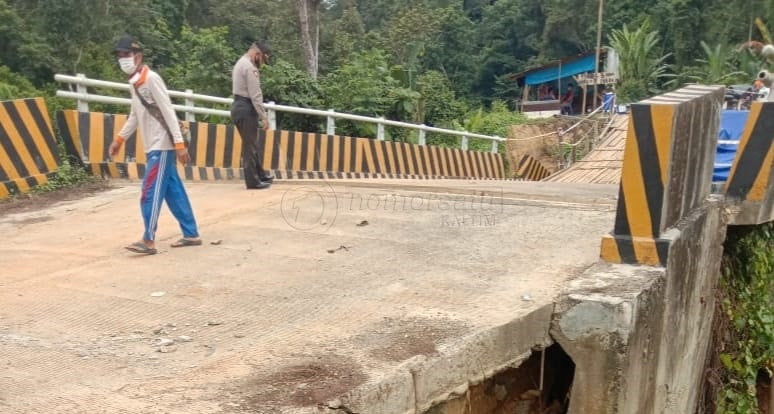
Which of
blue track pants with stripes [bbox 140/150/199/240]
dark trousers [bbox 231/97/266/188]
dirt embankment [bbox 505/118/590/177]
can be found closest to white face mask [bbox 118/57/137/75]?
blue track pants with stripes [bbox 140/150/199/240]

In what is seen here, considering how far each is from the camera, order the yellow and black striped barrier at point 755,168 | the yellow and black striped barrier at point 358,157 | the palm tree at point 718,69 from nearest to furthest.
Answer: the yellow and black striped barrier at point 755,168
the yellow and black striped barrier at point 358,157
the palm tree at point 718,69

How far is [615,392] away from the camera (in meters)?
3.30

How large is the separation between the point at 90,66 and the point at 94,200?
814 inches

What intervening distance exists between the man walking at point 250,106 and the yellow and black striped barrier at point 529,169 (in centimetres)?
1076

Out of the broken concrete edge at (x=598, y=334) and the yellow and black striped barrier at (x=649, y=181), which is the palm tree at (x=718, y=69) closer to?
the yellow and black striped barrier at (x=649, y=181)

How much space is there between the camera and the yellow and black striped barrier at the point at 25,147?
22.7ft

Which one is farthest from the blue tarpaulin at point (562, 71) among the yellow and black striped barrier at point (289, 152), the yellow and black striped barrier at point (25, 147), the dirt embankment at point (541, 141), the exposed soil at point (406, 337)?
the exposed soil at point (406, 337)

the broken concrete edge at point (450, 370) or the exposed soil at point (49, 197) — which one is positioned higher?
the exposed soil at point (49, 197)

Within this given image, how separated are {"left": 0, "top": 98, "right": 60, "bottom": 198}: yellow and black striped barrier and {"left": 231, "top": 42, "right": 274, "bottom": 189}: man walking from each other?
2.07 metres

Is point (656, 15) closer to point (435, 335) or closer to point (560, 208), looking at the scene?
point (560, 208)

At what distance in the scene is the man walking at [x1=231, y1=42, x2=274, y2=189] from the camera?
23.1ft

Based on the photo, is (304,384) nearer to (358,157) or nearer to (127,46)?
(127,46)

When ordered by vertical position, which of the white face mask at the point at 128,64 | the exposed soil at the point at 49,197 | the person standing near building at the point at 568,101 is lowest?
the exposed soil at the point at 49,197

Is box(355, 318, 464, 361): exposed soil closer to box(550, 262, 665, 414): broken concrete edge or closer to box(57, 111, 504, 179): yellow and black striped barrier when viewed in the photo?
box(550, 262, 665, 414): broken concrete edge
